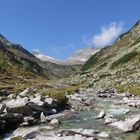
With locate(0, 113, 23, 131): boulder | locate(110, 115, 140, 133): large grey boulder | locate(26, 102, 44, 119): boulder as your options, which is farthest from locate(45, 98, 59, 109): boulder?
locate(110, 115, 140, 133): large grey boulder

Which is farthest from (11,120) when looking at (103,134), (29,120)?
(103,134)

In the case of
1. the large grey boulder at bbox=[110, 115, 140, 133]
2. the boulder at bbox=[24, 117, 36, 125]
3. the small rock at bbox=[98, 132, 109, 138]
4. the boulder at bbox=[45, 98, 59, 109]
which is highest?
the boulder at bbox=[45, 98, 59, 109]

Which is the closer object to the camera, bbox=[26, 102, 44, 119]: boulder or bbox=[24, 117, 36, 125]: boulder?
bbox=[24, 117, 36, 125]: boulder

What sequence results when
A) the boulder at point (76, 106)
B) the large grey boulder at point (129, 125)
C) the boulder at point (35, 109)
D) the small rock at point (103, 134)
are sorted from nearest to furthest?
the small rock at point (103, 134), the large grey boulder at point (129, 125), the boulder at point (35, 109), the boulder at point (76, 106)

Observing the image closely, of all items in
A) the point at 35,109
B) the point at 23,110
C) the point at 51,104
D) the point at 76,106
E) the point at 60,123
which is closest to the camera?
the point at 60,123

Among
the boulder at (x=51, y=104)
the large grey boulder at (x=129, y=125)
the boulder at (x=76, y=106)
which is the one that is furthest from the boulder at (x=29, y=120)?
the boulder at (x=76, y=106)

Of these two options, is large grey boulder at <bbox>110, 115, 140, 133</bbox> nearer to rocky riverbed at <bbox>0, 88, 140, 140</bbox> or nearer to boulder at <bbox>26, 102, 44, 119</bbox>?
rocky riverbed at <bbox>0, 88, 140, 140</bbox>

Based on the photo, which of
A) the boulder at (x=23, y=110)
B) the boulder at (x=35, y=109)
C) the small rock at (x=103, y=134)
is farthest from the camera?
the boulder at (x=35, y=109)

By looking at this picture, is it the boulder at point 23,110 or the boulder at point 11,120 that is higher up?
the boulder at point 23,110

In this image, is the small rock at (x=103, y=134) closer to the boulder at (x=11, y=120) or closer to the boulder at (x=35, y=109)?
the boulder at (x=11, y=120)

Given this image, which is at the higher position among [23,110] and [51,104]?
[51,104]

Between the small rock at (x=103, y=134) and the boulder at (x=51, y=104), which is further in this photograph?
the boulder at (x=51, y=104)

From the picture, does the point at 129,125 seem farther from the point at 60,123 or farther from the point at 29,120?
the point at 29,120

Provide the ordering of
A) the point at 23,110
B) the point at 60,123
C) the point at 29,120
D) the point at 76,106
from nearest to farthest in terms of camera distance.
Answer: the point at 29,120 → the point at 60,123 → the point at 23,110 → the point at 76,106
